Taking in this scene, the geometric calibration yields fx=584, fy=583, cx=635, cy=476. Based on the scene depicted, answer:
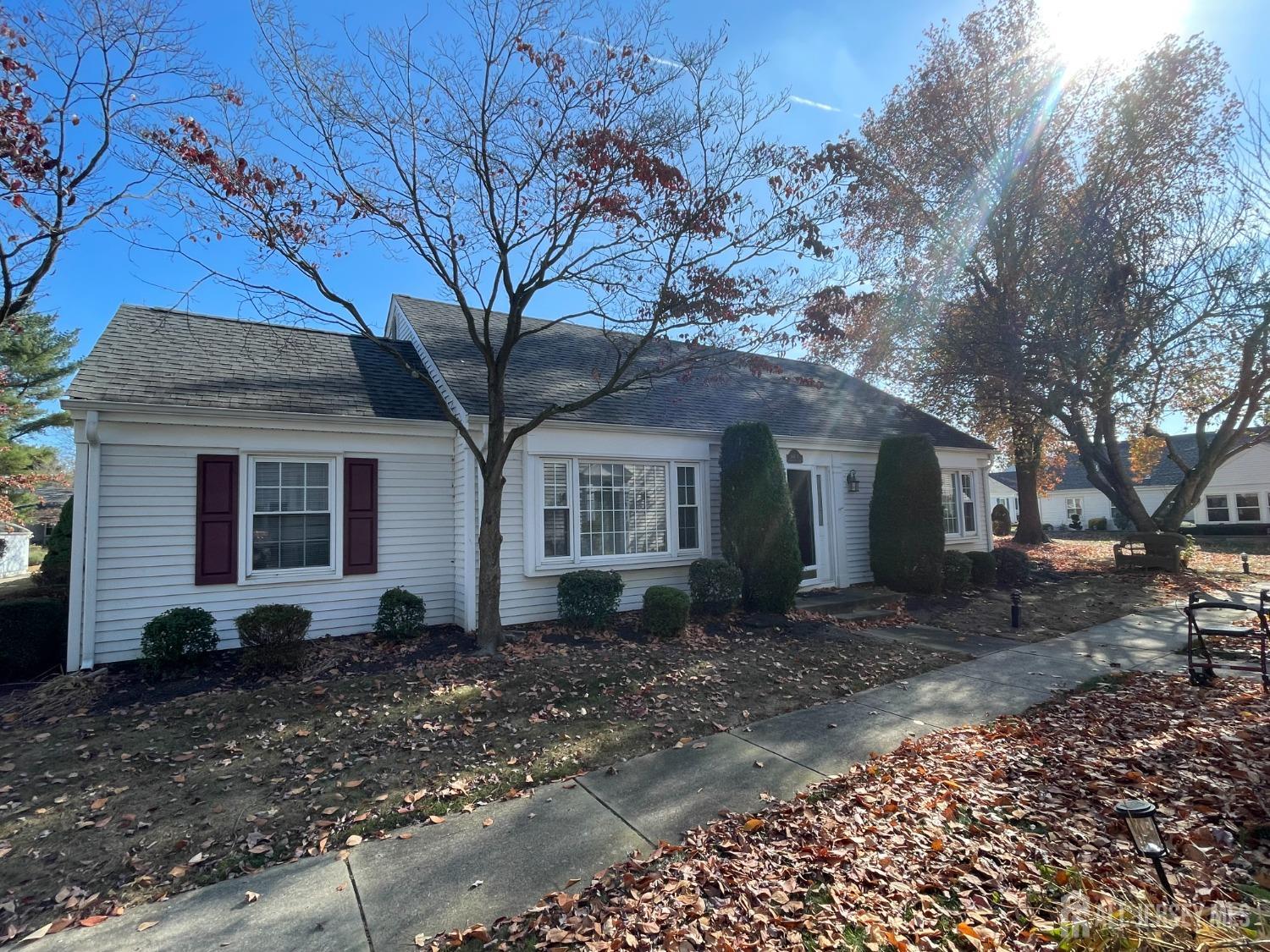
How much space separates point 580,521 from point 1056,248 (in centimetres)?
1247

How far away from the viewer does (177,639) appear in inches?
257

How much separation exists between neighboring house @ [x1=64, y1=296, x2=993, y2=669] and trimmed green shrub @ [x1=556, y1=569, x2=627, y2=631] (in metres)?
0.52

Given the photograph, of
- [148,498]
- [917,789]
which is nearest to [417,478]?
[148,498]

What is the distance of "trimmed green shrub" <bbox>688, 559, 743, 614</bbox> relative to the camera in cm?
938

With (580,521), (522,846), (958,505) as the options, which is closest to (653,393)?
(580,521)

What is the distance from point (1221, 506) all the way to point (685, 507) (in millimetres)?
36280

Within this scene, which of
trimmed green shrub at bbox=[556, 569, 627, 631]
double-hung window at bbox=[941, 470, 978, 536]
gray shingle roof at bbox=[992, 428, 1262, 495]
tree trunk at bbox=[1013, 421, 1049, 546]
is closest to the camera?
trimmed green shrub at bbox=[556, 569, 627, 631]

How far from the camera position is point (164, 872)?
132 inches

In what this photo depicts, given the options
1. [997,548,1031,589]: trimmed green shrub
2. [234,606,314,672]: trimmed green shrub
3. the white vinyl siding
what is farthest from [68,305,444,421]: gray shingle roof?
[997,548,1031,589]: trimmed green shrub

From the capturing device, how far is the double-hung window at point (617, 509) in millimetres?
9289

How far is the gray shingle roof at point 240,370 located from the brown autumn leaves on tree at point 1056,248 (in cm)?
833

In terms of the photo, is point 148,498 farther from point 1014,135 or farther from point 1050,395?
point 1014,135

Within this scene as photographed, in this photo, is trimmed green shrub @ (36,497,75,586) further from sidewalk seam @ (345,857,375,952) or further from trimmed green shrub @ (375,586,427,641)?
sidewalk seam @ (345,857,375,952)

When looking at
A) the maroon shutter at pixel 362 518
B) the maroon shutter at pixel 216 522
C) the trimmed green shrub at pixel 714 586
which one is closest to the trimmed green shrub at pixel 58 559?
the maroon shutter at pixel 216 522
